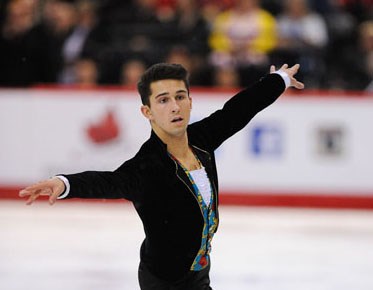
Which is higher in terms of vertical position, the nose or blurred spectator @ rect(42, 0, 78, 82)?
blurred spectator @ rect(42, 0, 78, 82)

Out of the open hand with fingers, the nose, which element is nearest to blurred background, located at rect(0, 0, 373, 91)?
the nose

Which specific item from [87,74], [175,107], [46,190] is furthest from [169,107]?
[87,74]

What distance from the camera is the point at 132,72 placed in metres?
10.2

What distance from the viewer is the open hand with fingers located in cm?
313

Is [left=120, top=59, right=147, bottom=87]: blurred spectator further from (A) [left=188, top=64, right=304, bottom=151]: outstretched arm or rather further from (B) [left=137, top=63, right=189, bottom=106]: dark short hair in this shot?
(B) [left=137, top=63, right=189, bottom=106]: dark short hair

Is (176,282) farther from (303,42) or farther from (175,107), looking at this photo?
(303,42)

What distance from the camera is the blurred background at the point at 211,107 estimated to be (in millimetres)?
8719

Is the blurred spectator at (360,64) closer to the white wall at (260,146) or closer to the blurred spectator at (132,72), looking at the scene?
the white wall at (260,146)

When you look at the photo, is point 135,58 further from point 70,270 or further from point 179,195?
point 179,195

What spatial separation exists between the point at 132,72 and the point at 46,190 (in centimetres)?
708

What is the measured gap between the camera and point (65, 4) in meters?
11.4

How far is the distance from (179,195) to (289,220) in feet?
17.5

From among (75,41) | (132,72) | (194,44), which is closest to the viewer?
(132,72)

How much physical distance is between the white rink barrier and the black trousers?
19.4 ft
